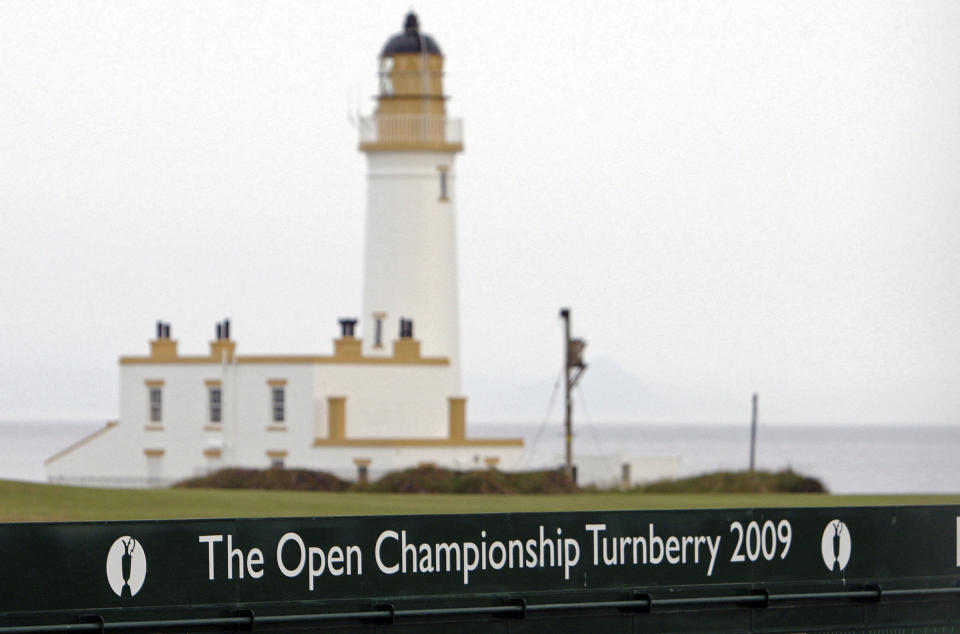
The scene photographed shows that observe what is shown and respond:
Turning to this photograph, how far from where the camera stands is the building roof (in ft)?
194

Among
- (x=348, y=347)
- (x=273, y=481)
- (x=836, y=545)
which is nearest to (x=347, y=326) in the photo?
(x=348, y=347)

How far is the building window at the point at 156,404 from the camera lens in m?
54.5

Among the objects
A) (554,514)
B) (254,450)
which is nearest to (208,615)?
(554,514)

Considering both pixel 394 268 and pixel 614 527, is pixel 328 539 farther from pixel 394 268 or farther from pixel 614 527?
pixel 394 268

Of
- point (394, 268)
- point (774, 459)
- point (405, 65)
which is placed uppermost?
point (405, 65)

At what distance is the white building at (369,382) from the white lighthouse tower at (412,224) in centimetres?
3

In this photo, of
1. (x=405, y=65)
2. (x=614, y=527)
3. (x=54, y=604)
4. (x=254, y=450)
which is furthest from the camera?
(x=405, y=65)

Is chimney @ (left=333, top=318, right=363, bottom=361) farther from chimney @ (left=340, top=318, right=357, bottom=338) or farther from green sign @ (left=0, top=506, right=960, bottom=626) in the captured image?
green sign @ (left=0, top=506, right=960, bottom=626)

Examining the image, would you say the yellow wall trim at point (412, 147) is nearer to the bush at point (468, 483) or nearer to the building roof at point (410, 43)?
the building roof at point (410, 43)

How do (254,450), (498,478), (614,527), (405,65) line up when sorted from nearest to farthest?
(614,527), (498,478), (254,450), (405,65)

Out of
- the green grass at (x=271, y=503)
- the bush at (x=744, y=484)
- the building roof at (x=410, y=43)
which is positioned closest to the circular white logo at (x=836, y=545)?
the green grass at (x=271, y=503)

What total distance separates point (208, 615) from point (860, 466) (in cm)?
12100

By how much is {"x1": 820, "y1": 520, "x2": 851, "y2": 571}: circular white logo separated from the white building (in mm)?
35392

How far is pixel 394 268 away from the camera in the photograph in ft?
185
